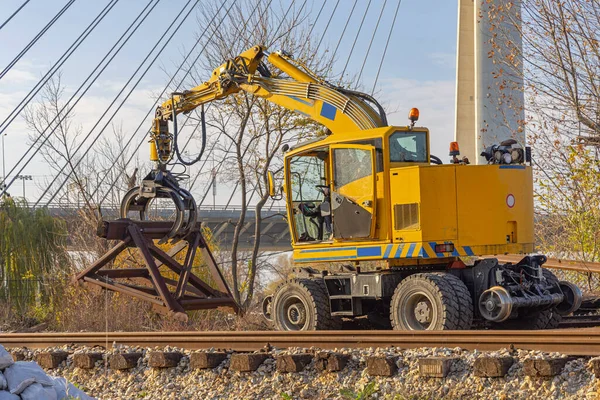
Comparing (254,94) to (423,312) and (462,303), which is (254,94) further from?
(462,303)

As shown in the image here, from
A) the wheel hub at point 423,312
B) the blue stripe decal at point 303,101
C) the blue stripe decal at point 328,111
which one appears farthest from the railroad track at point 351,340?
the blue stripe decal at point 303,101

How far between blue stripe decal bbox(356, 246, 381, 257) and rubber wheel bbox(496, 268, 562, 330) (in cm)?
216

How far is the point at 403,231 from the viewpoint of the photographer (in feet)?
38.3

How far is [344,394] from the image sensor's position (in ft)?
25.5

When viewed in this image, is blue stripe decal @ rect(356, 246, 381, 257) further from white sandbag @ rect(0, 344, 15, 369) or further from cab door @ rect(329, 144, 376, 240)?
white sandbag @ rect(0, 344, 15, 369)

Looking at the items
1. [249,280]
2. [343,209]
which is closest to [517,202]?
[343,209]

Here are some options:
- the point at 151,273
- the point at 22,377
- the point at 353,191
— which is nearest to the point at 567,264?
the point at 353,191

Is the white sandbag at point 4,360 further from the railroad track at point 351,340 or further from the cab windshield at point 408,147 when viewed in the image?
the cab windshield at point 408,147

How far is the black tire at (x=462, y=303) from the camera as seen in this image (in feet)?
35.9

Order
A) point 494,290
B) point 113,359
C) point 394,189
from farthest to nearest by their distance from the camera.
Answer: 1. point 394,189
2. point 494,290
3. point 113,359

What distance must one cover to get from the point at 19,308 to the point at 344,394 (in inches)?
644

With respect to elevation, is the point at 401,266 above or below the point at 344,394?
above

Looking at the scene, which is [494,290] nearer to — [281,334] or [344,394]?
[281,334]

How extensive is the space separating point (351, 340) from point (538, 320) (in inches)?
150
